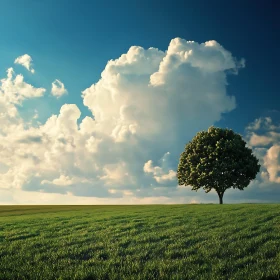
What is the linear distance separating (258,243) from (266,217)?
477 inches

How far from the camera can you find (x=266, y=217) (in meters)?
27.4

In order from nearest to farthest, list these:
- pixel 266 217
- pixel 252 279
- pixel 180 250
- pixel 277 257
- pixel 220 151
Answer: pixel 252 279
pixel 277 257
pixel 180 250
pixel 266 217
pixel 220 151

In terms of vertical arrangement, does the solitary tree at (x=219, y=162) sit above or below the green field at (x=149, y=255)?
above

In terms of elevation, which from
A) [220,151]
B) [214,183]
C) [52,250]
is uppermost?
[220,151]

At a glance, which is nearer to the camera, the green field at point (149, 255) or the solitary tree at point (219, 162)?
the green field at point (149, 255)

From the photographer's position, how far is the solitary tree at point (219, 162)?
64.0 meters

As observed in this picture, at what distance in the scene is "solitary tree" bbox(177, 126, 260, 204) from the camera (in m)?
64.0

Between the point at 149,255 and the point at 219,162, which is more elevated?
the point at 219,162

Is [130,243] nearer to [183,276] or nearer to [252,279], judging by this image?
[183,276]

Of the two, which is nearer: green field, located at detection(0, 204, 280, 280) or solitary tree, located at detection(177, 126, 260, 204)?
green field, located at detection(0, 204, 280, 280)

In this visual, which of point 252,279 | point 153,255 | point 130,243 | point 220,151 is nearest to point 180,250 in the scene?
point 153,255

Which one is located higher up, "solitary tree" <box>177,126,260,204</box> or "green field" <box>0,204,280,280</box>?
"solitary tree" <box>177,126,260,204</box>

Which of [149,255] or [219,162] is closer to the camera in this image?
[149,255]

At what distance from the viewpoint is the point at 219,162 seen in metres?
64.0
